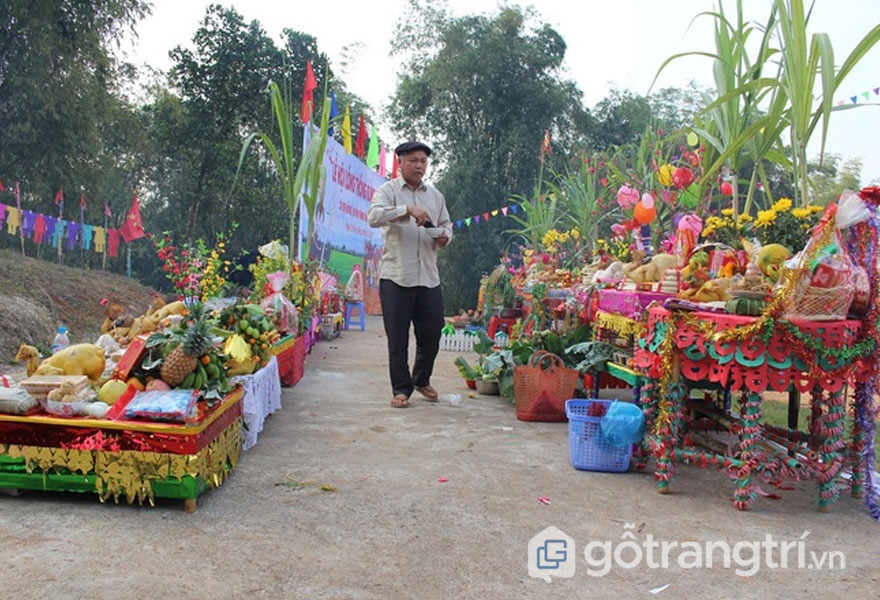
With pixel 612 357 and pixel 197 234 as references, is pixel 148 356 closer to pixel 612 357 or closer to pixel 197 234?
pixel 612 357

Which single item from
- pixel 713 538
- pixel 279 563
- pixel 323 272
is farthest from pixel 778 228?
pixel 323 272

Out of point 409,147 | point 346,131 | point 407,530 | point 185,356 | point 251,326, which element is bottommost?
point 407,530

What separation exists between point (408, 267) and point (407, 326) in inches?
18.4

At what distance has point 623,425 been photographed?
11.4 feet

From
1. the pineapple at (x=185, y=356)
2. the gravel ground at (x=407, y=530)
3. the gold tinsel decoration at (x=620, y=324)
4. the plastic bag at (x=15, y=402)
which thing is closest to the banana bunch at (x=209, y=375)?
the pineapple at (x=185, y=356)

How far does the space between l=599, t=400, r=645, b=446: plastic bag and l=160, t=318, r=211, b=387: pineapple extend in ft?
6.53

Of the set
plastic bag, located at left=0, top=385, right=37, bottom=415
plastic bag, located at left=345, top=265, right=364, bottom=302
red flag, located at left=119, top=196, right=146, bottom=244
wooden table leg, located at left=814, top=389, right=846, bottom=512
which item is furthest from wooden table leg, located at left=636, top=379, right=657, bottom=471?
red flag, located at left=119, top=196, right=146, bottom=244

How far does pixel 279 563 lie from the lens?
232 cm

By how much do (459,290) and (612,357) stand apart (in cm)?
1882

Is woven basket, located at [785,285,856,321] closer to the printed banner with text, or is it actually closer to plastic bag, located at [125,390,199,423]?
plastic bag, located at [125,390,199,423]

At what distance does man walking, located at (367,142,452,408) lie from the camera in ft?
17.3

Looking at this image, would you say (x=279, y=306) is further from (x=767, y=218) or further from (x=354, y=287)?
(x=354, y=287)

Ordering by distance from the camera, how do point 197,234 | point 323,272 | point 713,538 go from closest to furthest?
point 713,538 → point 323,272 → point 197,234

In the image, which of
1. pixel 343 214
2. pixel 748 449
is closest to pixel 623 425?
pixel 748 449
